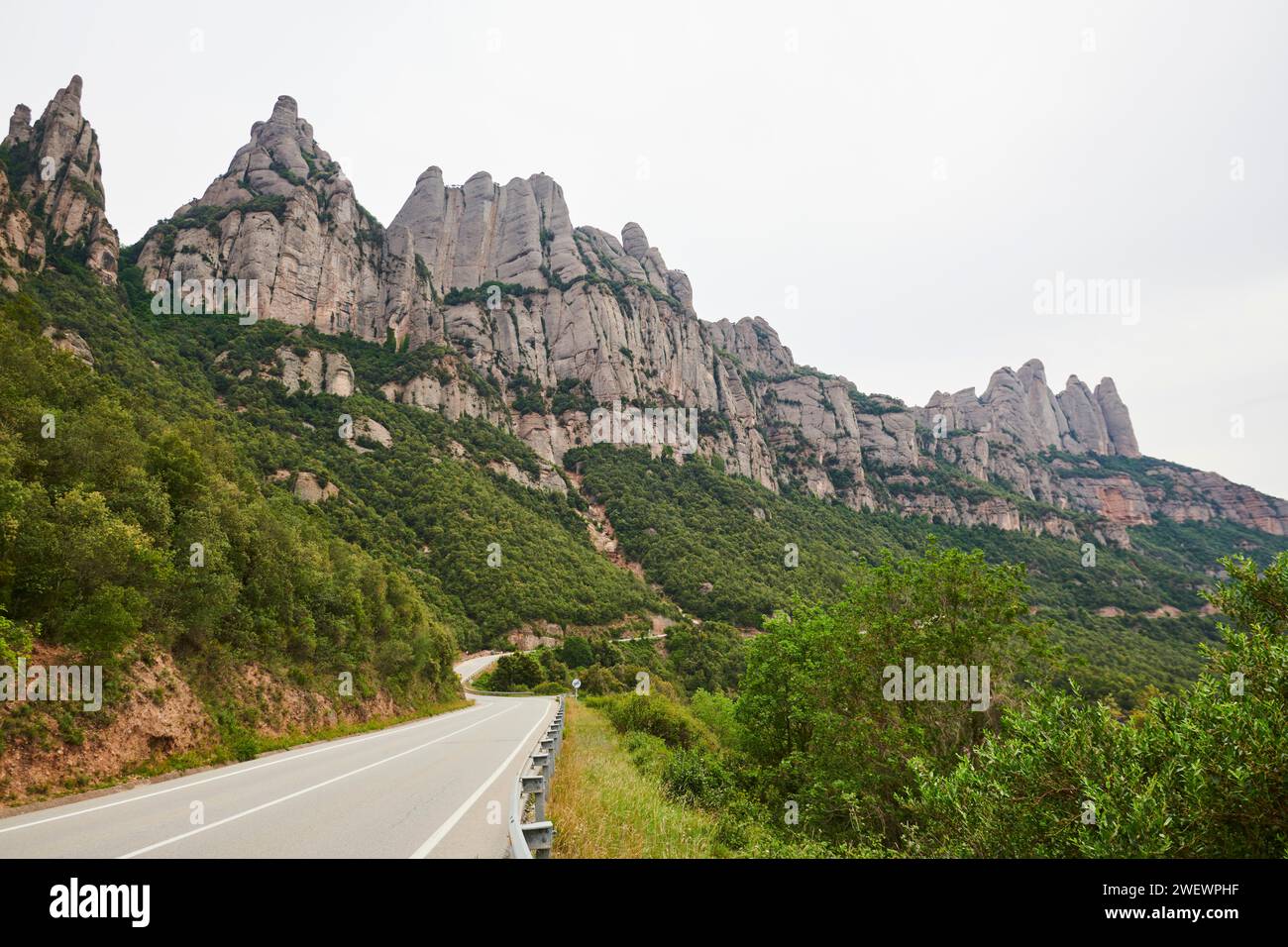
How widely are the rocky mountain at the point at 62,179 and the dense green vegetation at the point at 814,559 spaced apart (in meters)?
90.1

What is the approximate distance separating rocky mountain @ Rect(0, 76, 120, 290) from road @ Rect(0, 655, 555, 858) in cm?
9747

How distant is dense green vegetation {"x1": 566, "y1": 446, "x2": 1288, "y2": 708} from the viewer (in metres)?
84.8

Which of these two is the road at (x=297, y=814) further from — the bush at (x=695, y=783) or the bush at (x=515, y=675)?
the bush at (x=515, y=675)

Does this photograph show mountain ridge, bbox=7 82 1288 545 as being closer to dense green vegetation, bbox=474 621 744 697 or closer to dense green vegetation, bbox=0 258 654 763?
dense green vegetation, bbox=0 258 654 763

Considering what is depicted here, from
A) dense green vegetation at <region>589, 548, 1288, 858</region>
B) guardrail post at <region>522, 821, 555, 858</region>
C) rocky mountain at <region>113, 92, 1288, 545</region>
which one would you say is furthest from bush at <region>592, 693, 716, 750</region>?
rocky mountain at <region>113, 92, 1288, 545</region>

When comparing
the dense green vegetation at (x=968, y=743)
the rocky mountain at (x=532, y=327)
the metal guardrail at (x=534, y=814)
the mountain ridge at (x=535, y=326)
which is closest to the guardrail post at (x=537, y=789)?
the metal guardrail at (x=534, y=814)

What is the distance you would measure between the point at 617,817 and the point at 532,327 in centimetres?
15666

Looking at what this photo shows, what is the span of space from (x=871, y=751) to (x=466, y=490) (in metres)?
77.6

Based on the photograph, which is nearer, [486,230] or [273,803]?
[273,803]

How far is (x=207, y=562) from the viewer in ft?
55.1

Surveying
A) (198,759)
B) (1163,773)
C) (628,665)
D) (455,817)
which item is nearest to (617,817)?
(455,817)

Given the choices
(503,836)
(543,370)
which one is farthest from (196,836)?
(543,370)
